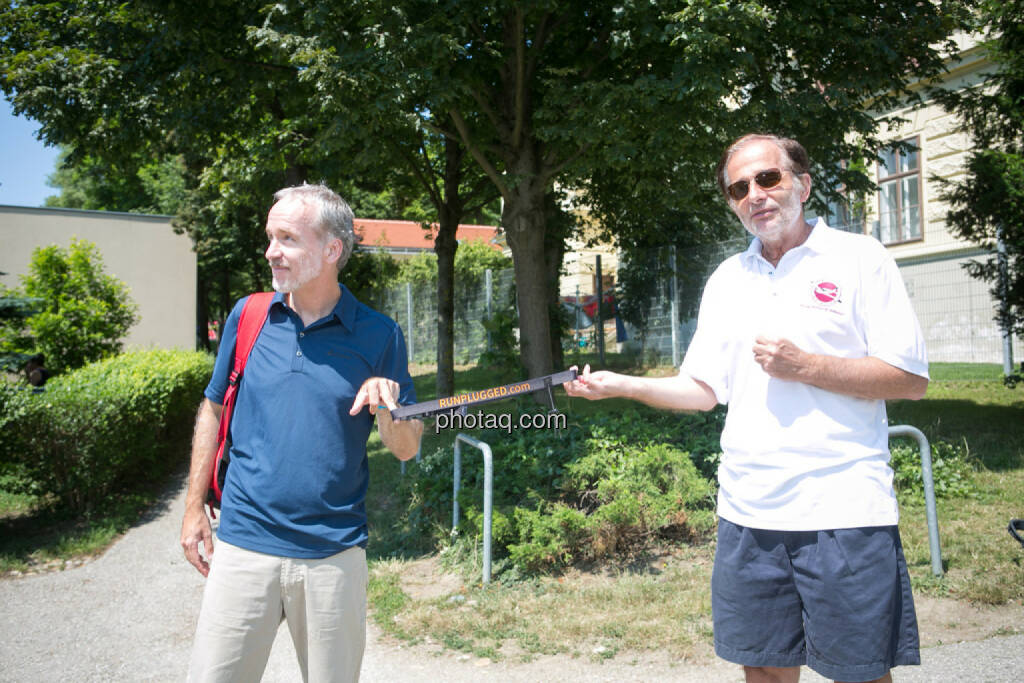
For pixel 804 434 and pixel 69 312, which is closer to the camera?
pixel 804 434

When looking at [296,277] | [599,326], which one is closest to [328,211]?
[296,277]

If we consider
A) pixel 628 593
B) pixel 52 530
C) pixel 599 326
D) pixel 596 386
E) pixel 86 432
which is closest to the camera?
pixel 596 386

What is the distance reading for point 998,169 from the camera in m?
8.73

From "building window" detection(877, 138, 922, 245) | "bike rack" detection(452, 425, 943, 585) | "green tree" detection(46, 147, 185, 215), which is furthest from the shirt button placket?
"green tree" detection(46, 147, 185, 215)

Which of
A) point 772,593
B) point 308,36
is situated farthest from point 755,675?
point 308,36

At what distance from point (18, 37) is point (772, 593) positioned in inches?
521

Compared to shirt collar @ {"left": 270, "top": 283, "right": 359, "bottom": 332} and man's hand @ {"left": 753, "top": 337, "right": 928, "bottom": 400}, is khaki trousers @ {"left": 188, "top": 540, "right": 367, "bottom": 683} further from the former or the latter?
man's hand @ {"left": 753, "top": 337, "right": 928, "bottom": 400}

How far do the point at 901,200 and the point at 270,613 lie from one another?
2037 cm

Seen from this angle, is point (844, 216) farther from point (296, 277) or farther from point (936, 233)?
point (296, 277)

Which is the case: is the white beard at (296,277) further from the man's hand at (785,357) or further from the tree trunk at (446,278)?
the tree trunk at (446,278)

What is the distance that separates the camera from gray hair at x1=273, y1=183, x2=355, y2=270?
267 cm

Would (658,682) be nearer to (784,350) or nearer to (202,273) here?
(784,350)

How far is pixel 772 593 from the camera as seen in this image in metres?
2.35

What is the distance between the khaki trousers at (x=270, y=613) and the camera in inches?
96.7
